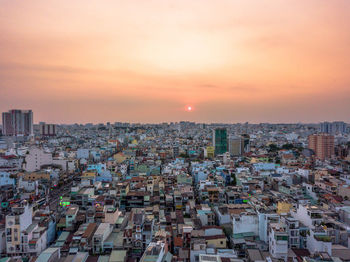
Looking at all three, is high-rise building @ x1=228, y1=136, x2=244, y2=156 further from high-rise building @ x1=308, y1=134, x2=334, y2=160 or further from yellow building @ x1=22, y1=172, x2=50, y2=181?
yellow building @ x1=22, y1=172, x2=50, y2=181

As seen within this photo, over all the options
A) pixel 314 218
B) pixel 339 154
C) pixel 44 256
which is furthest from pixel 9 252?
pixel 339 154

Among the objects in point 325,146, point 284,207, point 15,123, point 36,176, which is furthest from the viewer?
point 15,123

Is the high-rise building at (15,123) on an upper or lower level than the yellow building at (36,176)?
upper

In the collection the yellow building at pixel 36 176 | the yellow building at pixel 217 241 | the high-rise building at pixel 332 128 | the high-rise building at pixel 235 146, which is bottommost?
the yellow building at pixel 217 241

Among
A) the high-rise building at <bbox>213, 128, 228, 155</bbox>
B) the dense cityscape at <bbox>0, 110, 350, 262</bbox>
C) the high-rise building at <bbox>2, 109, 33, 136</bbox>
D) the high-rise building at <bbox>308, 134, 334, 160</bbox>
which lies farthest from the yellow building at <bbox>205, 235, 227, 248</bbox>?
the high-rise building at <bbox>2, 109, 33, 136</bbox>

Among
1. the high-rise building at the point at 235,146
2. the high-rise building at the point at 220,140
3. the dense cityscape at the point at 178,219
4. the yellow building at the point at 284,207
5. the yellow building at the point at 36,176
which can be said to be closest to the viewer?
the dense cityscape at the point at 178,219

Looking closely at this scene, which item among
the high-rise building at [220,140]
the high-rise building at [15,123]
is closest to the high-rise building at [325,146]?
the high-rise building at [220,140]

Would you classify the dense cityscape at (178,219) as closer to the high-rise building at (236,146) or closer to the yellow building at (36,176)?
the yellow building at (36,176)

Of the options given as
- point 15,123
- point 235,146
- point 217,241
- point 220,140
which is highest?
point 15,123

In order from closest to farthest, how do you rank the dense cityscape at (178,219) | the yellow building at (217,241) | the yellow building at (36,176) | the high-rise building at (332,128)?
the dense cityscape at (178,219)
the yellow building at (217,241)
the yellow building at (36,176)
the high-rise building at (332,128)

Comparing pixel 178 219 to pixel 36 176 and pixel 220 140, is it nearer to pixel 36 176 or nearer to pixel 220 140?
pixel 36 176

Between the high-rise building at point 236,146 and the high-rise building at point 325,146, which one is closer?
the high-rise building at point 325,146

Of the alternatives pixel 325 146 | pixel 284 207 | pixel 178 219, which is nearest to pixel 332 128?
pixel 325 146
